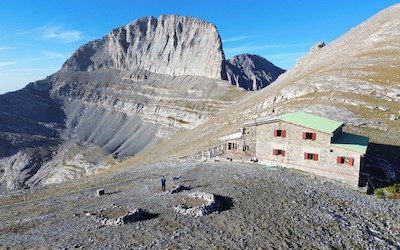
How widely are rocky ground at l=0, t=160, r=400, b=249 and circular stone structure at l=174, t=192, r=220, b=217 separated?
0.65 m

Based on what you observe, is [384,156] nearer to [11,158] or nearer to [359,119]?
[359,119]

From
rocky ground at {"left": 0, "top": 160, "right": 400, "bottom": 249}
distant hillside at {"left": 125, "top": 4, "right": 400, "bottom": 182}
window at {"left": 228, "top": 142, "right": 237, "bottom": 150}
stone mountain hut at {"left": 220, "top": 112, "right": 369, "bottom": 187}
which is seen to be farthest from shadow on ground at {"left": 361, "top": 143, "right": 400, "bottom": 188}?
window at {"left": 228, "top": 142, "right": 237, "bottom": 150}

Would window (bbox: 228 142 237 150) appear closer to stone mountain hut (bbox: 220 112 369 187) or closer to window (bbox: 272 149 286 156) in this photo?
stone mountain hut (bbox: 220 112 369 187)

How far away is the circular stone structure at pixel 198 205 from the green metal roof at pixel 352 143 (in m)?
19.2

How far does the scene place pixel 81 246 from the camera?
24000mm

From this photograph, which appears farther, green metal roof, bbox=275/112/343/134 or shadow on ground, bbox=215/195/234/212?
green metal roof, bbox=275/112/343/134

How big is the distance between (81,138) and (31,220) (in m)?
170

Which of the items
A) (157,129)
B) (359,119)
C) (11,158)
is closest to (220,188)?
(359,119)

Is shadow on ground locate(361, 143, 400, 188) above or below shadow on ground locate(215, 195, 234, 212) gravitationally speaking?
above

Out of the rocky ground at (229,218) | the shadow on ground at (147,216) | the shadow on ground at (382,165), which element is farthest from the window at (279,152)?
the shadow on ground at (147,216)

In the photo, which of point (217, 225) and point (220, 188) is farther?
point (220, 188)

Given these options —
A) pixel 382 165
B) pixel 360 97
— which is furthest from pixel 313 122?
pixel 360 97

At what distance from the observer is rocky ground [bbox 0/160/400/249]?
24.6 metres

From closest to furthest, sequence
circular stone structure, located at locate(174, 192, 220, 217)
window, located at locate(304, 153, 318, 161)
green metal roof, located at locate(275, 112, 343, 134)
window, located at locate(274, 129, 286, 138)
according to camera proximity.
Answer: circular stone structure, located at locate(174, 192, 220, 217), green metal roof, located at locate(275, 112, 343, 134), window, located at locate(304, 153, 318, 161), window, located at locate(274, 129, 286, 138)
